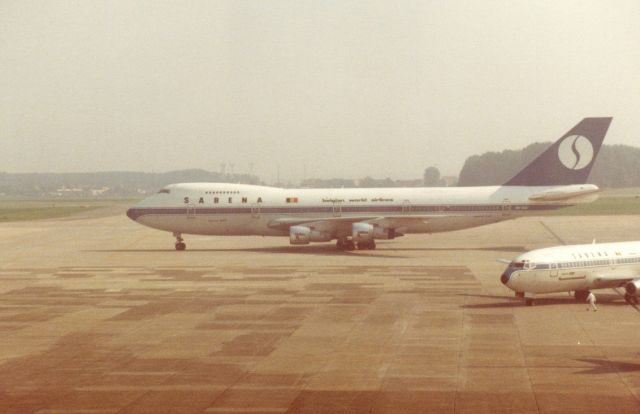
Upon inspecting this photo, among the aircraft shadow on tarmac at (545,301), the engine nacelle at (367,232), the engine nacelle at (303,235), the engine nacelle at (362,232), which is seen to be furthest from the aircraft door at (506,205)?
the aircraft shadow on tarmac at (545,301)

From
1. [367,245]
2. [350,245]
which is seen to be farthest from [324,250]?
[367,245]

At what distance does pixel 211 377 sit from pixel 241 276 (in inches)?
1118

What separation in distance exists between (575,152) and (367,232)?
730 inches

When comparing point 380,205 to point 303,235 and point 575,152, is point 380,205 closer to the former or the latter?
point 303,235

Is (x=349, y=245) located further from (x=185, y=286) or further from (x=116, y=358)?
(x=116, y=358)

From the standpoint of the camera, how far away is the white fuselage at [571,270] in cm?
4178

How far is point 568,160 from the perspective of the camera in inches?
2805

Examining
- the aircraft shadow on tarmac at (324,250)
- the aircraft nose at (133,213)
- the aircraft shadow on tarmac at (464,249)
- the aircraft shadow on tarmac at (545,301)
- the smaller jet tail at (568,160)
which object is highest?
the smaller jet tail at (568,160)

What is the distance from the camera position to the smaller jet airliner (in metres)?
41.8

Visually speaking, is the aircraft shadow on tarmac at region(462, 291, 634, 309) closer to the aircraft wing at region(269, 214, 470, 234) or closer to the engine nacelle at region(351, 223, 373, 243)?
the engine nacelle at region(351, 223, 373, 243)

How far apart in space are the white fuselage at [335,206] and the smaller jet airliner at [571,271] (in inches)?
1046

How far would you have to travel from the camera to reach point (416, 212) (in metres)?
70.8

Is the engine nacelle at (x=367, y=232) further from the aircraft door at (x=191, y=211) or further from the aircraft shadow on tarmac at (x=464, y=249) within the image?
the aircraft door at (x=191, y=211)

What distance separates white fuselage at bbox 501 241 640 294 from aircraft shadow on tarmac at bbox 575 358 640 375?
12006 mm
